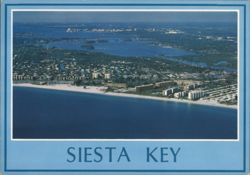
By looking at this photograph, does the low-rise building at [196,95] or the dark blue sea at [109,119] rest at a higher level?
the low-rise building at [196,95]

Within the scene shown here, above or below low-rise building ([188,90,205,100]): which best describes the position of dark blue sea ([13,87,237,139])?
below

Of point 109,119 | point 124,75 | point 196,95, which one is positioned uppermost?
point 124,75

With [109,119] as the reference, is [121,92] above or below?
above

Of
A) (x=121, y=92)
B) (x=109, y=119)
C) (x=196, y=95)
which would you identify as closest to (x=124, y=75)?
(x=121, y=92)

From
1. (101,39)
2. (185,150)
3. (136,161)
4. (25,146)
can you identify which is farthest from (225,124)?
(25,146)

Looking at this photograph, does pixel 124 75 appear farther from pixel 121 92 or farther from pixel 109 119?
pixel 109 119

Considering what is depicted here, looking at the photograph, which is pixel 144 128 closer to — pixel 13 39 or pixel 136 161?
pixel 136 161
